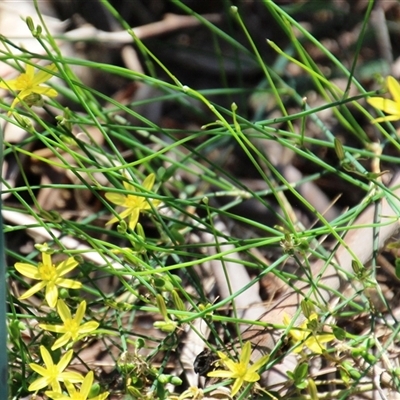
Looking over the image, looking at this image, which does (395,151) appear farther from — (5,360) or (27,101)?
(5,360)

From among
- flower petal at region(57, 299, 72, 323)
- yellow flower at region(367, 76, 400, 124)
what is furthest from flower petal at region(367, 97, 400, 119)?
flower petal at region(57, 299, 72, 323)

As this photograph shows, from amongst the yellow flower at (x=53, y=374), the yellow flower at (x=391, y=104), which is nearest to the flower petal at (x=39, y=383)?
the yellow flower at (x=53, y=374)

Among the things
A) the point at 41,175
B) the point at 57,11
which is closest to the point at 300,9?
the point at 57,11

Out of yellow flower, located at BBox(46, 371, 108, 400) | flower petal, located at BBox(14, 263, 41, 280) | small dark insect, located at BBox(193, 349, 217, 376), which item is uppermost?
flower petal, located at BBox(14, 263, 41, 280)

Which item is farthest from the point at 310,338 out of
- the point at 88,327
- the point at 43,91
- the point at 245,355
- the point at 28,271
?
the point at 43,91

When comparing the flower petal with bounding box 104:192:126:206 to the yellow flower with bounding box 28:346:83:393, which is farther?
the flower petal with bounding box 104:192:126:206

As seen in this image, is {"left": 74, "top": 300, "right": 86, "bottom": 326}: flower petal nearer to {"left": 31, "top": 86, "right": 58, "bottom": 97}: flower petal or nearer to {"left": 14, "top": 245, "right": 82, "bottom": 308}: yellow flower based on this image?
{"left": 14, "top": 245, "right": 82, "bottom": 308}: yellow flower
